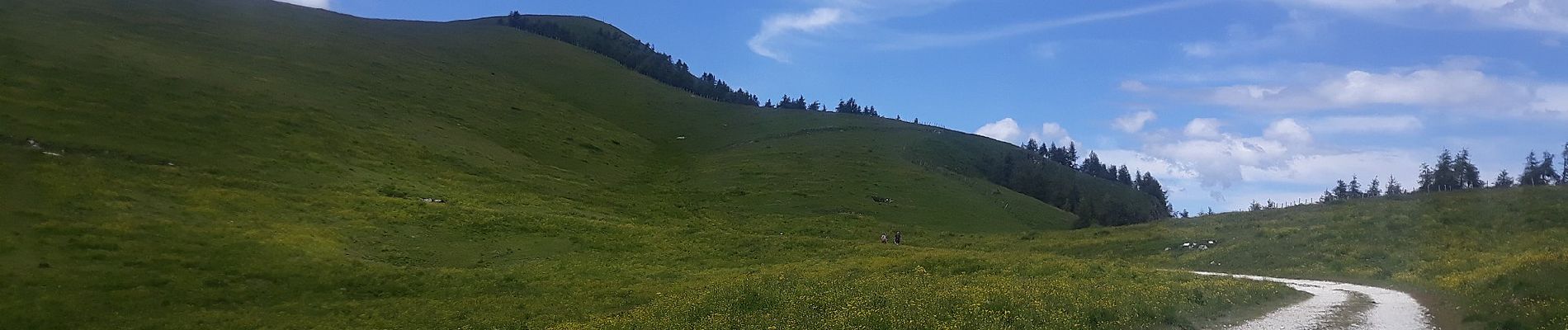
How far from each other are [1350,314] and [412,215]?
46.4m

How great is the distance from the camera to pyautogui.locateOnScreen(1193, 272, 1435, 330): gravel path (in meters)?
17.6

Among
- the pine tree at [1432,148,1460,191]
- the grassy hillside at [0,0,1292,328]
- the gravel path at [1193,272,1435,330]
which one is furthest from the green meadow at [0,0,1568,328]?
the pine tree at [1432,148,1460,191]

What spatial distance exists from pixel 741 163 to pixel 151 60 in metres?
60.4

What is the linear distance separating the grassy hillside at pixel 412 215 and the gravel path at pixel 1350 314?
50.2 inches

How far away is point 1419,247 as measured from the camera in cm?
4091

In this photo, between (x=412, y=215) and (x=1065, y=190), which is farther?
(x=1065, y=190)

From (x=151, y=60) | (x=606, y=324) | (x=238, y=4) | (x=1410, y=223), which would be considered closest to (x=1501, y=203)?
(x=1410, y=223)

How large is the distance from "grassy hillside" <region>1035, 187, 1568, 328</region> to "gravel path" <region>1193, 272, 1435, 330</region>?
0.86 metres

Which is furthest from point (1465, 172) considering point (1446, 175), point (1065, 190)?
point (1065, 190)

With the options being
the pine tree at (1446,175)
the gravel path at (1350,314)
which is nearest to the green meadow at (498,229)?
the gravel path at (1350,314)

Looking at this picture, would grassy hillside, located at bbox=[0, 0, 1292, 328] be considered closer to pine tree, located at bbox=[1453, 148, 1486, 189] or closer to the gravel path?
the gravel path

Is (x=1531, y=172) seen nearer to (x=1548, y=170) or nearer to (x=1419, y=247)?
(x=1548, y=170)

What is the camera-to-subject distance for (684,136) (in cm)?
13675

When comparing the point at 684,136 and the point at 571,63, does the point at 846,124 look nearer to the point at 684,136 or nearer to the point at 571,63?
the point at 684,136
